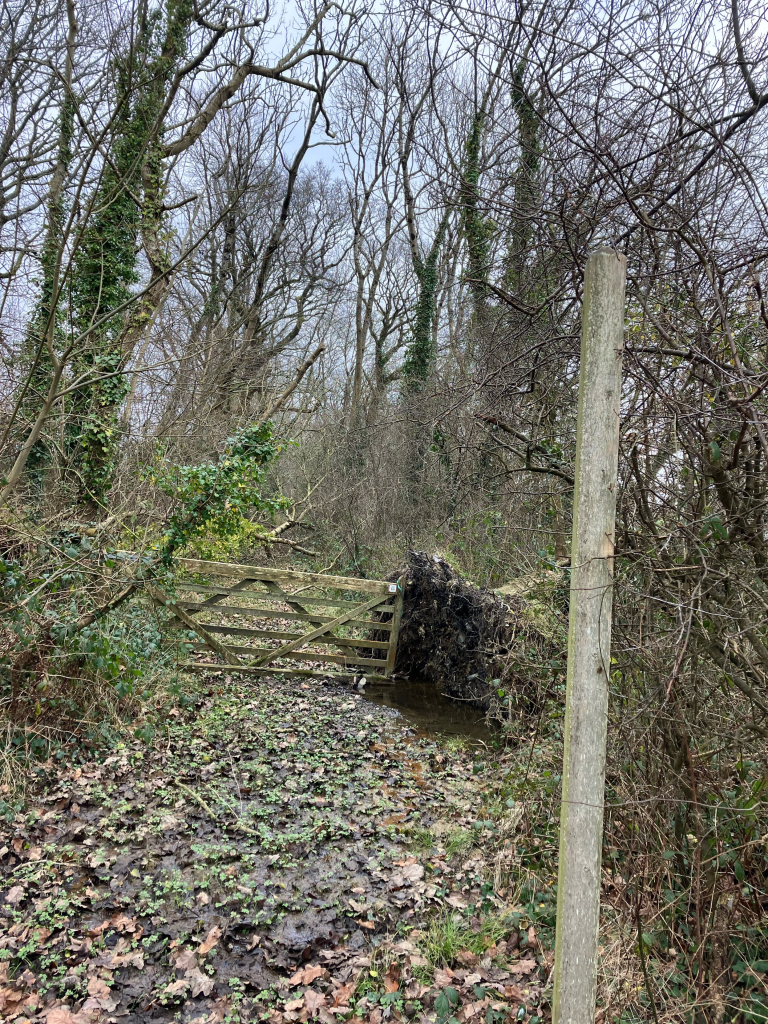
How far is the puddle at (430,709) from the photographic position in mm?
7938

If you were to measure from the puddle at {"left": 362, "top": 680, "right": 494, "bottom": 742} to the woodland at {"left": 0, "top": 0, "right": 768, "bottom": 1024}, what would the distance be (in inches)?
4.2

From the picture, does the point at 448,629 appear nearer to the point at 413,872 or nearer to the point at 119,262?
the point at 413,872

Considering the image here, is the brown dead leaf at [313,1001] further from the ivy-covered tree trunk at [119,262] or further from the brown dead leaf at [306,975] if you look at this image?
the ivy-covered tree trunk at [119,262]

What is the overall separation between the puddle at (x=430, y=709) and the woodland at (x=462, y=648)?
0.11 meters

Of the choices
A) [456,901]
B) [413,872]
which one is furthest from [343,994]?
[413,872]

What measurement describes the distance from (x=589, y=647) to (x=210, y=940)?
2.94 metres

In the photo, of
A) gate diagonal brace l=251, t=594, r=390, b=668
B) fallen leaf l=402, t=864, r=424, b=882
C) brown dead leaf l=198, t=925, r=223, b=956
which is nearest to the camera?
brown dead leaf l=198, t=925, r=223, b=956

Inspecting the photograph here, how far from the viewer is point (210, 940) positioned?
3.53m

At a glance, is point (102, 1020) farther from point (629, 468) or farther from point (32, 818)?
point (629, 468)

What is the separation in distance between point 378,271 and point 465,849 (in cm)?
2051

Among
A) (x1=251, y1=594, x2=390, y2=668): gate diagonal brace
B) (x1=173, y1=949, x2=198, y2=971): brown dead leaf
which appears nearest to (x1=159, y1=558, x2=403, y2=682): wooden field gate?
(x1=251, y1=594, x2=390, y2=668): gate diagonal brace

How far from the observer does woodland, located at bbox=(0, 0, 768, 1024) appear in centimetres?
266

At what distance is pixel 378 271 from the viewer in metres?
22.0

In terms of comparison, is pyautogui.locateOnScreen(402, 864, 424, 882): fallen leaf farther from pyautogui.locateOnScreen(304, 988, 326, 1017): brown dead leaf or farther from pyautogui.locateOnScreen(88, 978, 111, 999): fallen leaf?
pyautogui.locateOnScreen(88, 978, 111, 999): fallen leaf
